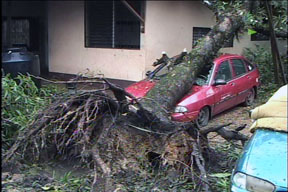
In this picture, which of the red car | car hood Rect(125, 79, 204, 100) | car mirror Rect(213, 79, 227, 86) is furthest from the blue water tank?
car mirror Rect(213, 79, 227, 86)

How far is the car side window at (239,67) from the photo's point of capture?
9.73m

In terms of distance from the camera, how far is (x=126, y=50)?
12617mm

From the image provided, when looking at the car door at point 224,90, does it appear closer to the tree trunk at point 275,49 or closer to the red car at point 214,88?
the red car at point 214,88

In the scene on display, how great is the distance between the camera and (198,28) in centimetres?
1397

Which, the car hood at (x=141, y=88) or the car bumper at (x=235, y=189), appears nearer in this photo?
the car bumper at (x=235, y=189)

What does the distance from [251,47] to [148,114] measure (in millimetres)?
12071

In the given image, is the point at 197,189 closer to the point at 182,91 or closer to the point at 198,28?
the point at 182,91

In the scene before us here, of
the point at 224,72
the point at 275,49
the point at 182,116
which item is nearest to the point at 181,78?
the point at 182,116

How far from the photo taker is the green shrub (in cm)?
631

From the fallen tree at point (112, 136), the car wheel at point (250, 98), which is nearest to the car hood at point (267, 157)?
the fallen tree at point (112, 136)

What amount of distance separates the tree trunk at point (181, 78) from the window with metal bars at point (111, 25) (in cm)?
355

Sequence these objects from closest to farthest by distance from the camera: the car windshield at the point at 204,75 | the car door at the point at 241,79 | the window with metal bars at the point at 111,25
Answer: the car windshield at the point at 204,75, the car door at the point at 241,79, the window with metal bars at the point at 111,25

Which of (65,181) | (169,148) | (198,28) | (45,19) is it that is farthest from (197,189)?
(45,19)

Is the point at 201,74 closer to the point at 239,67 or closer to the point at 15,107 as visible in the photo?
the point at 239,67
